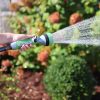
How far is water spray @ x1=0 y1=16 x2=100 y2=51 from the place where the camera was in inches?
101

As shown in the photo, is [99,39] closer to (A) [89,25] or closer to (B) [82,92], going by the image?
(A) [89,25]

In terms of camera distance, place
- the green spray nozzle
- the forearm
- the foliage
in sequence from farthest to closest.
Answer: the foliage < the forearm < the green spray nozzle

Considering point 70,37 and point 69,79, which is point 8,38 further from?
point 69,79

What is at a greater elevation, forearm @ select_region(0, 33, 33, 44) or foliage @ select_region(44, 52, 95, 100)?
forearm @ select_region(0, 33, 33, 44)

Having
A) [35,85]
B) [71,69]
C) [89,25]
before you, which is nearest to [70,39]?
[89,25]

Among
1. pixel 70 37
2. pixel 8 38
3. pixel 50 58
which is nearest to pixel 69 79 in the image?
pixel 50 58

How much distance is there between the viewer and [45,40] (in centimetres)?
254

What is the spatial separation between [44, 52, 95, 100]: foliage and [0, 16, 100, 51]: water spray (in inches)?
83.6

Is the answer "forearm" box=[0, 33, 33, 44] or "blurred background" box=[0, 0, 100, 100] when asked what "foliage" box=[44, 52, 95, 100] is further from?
"forearm" box=[0, 33, 33, 44]

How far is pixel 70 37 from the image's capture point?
2650 millimetres

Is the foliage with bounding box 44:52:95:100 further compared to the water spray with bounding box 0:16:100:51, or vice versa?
the foliage with bounding box 44:52:95:100

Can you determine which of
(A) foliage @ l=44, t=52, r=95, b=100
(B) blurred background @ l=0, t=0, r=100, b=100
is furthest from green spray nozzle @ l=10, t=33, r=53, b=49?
(A) foliage @ l=44, t=52, r=95, b=100

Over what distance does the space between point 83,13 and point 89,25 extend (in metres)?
3.22

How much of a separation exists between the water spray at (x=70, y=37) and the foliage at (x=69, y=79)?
2124 mm
